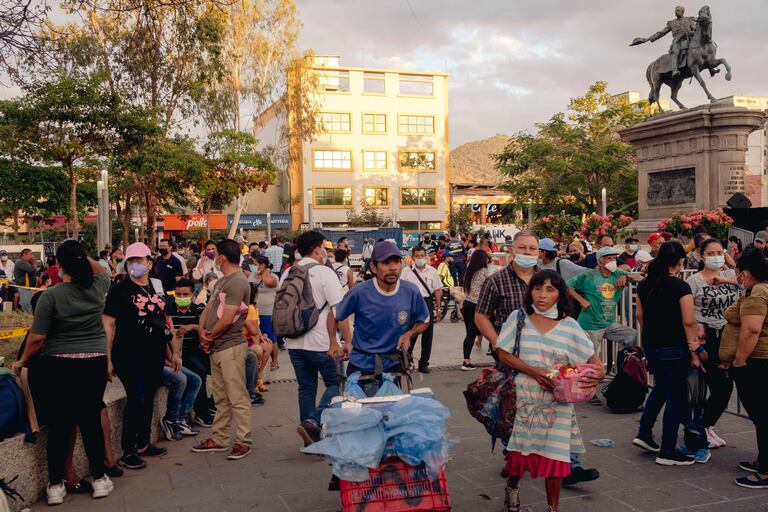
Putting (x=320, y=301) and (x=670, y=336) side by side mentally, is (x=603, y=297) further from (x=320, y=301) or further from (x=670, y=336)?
(x=320, y=301)

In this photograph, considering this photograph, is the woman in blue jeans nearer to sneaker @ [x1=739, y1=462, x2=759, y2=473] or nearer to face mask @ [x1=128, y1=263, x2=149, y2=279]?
sneaker @ [x1=739, y1=462, x2=759, y2=473]

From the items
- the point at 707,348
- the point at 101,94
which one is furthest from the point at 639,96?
the point at 707,348

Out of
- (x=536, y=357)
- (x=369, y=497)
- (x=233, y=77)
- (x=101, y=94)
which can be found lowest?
(x=369, y=497)

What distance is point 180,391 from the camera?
6641 millimetres

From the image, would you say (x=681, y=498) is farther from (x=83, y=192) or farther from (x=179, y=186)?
(x=83, y=192)

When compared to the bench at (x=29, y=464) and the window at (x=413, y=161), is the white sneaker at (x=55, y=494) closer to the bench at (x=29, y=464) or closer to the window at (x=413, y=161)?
the bench at (x=29, y=464)

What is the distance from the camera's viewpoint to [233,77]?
121ft

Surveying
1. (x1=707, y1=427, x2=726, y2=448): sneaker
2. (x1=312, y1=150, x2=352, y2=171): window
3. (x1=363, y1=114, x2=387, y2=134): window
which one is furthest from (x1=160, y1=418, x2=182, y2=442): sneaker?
(x1=363, y1=114, x2=387, y2=134): window

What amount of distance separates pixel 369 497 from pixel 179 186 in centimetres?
2371

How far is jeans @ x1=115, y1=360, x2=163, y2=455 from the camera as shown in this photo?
578cm

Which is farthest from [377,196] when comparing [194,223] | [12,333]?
[12,333]

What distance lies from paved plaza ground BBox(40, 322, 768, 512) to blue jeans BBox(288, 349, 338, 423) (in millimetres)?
428

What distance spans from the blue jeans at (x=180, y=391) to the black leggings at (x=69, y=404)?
49.4 inches

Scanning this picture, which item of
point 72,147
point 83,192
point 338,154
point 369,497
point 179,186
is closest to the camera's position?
point 369,497
